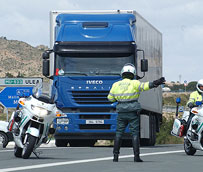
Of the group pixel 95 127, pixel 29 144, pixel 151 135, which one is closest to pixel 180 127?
pixel 29 144

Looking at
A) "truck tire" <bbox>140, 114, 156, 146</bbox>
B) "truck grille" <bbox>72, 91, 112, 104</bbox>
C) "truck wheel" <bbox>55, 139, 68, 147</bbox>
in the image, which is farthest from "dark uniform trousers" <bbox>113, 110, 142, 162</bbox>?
"truck tire" <bbox>140, 114, 156, 146</bbox>

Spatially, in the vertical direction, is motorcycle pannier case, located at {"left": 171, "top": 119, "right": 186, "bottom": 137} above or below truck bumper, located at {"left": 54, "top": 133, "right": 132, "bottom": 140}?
above

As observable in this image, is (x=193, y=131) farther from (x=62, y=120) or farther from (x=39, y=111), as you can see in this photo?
(x=62, y=120)

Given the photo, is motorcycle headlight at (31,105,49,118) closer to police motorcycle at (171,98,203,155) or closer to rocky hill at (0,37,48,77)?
police motorcycle at (171,98,203,155)

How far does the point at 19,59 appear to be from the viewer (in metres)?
148

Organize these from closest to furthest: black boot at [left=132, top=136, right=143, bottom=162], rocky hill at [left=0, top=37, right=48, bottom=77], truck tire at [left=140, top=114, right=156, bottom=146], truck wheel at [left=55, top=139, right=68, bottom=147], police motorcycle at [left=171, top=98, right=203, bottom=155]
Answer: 1. black boot at [left=132, top=136, right=143, bottom=162]
2. police motorcycle at [left=171, top=98, right=203, bottom=155]
3. truck wheel at [left=55, top=139, right=68, bottom=147]
4. truck tire at [left=140, top=114, right=156, bottom=146]
5. rocky hill at [left=0, top=37, right=48, bottom=77]

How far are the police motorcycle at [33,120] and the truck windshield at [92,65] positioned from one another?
678 centimetres

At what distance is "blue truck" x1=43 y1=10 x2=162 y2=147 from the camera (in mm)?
22391

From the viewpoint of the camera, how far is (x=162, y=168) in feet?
40.7

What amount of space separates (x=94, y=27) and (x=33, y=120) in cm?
825

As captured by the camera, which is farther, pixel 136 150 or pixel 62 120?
pixel 62 120

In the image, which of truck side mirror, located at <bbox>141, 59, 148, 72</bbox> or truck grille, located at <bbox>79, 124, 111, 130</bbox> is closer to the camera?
truck side mirror, located at <bbox>141, 59, 148, 72</bbox>

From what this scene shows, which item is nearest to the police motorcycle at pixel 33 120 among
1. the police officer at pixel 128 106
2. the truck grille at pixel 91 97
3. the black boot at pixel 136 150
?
the police officer at pixel 128 106

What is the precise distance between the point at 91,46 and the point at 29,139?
7902 millimetres
